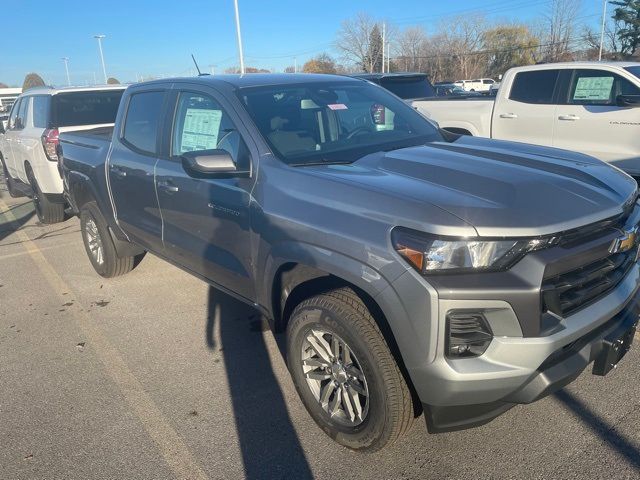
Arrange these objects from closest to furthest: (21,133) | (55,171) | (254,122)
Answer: (254,122) < (55,171) < (21,133)

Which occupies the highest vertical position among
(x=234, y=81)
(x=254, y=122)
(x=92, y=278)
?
(x=234, y=81)

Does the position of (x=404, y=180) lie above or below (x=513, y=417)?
above

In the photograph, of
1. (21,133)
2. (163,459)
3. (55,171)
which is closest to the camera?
(163,459)

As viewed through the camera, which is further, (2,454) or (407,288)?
(2,454)

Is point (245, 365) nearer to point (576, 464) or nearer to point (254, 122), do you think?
point (254, 122)

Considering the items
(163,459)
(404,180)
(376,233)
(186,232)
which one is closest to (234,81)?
(186,232)

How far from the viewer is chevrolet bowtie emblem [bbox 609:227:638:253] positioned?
7.93ft

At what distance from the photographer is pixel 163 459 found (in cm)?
272

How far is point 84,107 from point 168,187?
16.1ft

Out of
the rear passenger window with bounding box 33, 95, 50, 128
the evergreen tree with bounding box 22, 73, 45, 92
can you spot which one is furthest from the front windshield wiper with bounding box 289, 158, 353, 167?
the evergreen tree with bounding box 22, 73, 45, 92

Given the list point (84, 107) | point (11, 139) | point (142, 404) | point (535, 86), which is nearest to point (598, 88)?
point (535, 86)

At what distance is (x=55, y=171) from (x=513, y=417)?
6681 millimetres

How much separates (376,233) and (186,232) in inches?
72.2

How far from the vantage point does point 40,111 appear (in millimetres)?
7734
